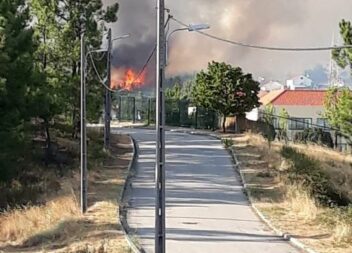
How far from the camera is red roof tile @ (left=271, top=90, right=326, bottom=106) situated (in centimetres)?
9038

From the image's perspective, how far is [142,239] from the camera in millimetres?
17281

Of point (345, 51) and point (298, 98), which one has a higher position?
point (345, 51)

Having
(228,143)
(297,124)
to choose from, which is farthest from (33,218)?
(297,124)

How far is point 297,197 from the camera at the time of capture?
23016 mm

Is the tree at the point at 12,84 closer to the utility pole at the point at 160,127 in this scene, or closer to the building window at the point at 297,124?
the utility pole at the point at 160,127

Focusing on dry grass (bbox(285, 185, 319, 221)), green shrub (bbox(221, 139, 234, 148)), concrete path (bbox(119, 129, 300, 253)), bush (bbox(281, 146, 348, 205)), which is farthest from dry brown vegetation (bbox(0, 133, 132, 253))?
green shrub (bbox(221, 139, 234, 148))

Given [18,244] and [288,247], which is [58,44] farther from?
[288,247]

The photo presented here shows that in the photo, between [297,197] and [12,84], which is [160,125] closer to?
[297,197]

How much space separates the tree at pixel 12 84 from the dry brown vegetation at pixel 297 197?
9348 millimetres

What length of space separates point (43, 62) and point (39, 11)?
2.70m

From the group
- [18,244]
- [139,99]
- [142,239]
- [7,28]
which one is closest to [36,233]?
[18,244]

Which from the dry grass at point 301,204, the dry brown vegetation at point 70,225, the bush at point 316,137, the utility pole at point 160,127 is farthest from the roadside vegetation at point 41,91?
the bush at point 316,137

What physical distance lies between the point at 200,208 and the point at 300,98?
2796 inches

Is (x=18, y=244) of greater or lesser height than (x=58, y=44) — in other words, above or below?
below
